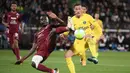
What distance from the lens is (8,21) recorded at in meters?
19.5

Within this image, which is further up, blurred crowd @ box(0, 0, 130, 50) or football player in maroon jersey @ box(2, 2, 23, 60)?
football player in maroon jersey @ box(2, 2, 23, 60)

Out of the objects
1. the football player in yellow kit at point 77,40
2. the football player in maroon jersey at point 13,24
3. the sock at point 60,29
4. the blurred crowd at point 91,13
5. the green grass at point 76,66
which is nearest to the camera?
the sock at point 60,29

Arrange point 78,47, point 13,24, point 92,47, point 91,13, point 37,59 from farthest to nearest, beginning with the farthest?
point 91,13
point 13,24
point 92,47
point 78,47
point 37,59

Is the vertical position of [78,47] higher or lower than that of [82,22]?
lower

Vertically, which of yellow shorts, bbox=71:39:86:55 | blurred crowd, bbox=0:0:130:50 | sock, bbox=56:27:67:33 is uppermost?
sock, bbox=56:27:67:33

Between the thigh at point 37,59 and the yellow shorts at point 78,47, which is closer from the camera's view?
the thigh at point 37,59

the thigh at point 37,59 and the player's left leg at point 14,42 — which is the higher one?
the thigh at point 37,59

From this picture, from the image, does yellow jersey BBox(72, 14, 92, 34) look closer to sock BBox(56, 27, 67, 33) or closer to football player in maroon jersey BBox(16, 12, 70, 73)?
football player in maroon jersey BBox(16, 12, 70, 73)

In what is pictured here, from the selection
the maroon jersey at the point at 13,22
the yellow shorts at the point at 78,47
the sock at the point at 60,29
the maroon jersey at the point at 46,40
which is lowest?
the maroon jersey at the point at 13,22

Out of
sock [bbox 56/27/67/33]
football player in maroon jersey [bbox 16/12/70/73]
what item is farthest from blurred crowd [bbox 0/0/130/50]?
sock [bbox 56/27/67/33]

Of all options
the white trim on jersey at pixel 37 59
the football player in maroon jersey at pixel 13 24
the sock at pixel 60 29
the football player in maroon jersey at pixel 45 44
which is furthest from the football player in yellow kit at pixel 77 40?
the football player in maroon jersey at pixel 13 24

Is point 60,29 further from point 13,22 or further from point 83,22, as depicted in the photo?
point 13,22

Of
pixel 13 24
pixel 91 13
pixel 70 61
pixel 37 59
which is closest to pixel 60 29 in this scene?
pixel 37 59

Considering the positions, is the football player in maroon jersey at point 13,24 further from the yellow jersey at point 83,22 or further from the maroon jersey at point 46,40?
the maroon jersey at point 46,40
